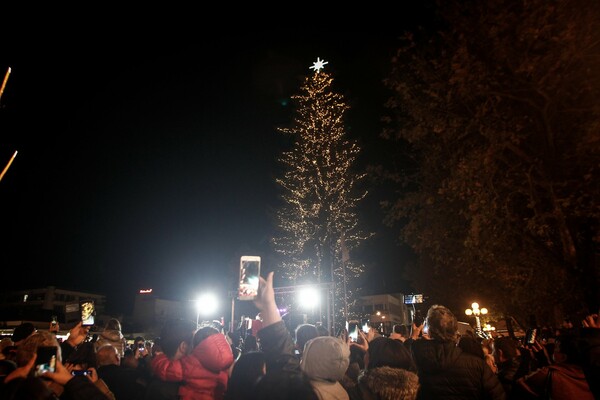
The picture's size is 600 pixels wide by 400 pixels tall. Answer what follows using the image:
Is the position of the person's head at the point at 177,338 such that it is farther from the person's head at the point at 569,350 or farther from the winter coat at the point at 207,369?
the person's head at the point at 569,350

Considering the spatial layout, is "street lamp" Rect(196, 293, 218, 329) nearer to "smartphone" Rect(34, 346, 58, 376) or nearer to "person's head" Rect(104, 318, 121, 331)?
"person's head" Rect(104, 318, 121, 331)

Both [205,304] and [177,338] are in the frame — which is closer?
[177,338]

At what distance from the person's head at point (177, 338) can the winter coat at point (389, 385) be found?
78.4 inches

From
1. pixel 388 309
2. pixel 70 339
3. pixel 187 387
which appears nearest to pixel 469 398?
pixel 187 387

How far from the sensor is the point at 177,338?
402cm

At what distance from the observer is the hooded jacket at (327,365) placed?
9.05ft

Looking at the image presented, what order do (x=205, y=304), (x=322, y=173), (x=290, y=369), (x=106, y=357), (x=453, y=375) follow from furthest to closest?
1. (x=322, y=173)
2. (x=205, y=304)
3. (x=106, y=357)
4. (x=453, y=375)
5. (x=290, y=369)

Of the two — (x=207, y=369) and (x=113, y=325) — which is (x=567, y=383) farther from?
(x=113, y=325)

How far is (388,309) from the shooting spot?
247ft

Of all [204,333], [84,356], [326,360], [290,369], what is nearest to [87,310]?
[84,356]

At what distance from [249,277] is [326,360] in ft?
3.64

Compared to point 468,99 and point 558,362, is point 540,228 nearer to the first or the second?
point 468,99

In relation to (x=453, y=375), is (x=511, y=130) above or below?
above

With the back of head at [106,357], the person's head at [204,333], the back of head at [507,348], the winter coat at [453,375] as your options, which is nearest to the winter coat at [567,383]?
the winter coat at [453,375]
